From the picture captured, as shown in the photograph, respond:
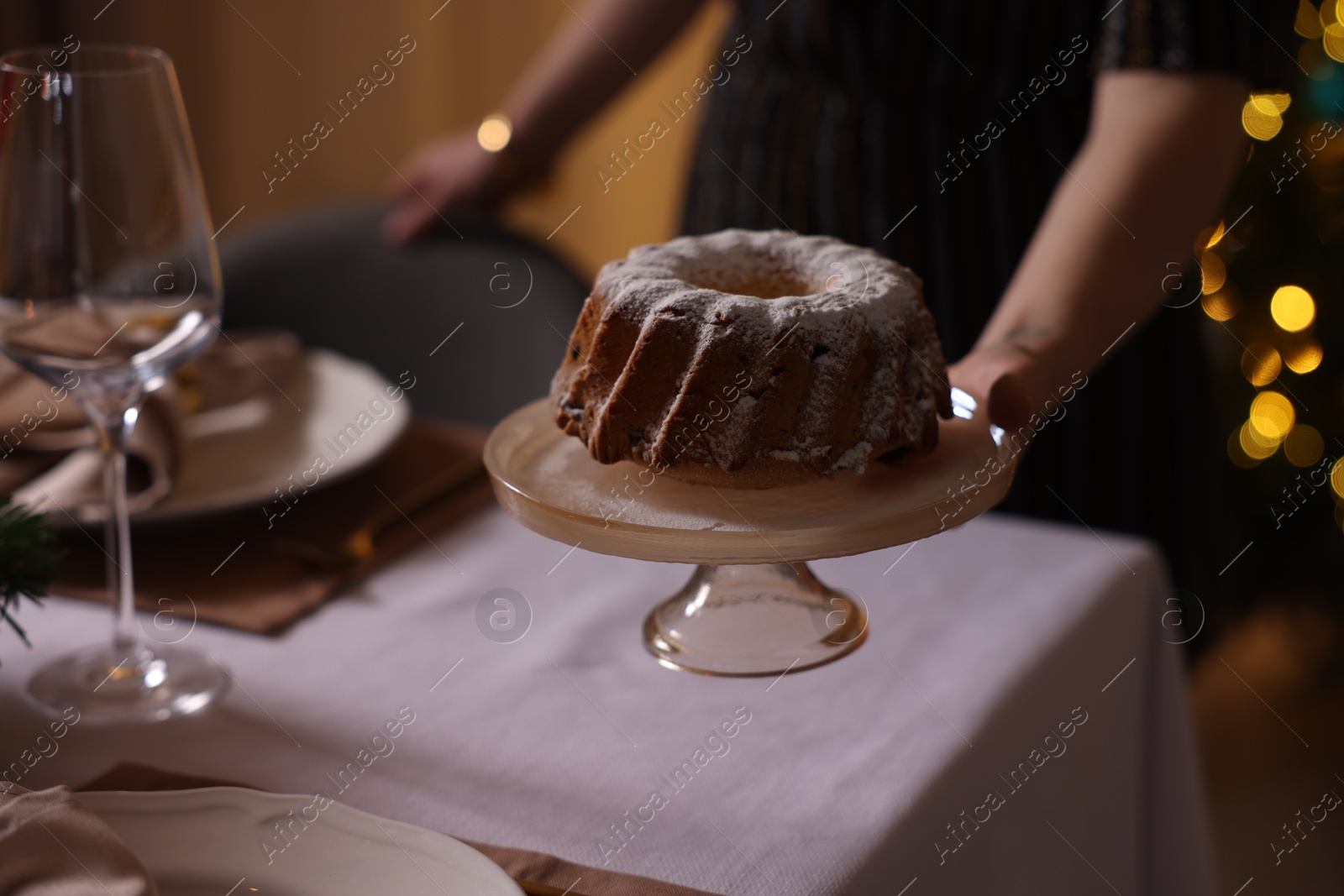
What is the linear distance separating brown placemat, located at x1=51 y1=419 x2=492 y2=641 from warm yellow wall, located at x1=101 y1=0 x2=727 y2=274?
6.93 ft

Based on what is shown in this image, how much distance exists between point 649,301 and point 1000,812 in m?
0.37

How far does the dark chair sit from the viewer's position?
1.51 metres

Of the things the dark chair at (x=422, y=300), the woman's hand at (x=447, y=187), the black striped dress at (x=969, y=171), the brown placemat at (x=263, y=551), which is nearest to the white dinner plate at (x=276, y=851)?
the brown placemat at (x=263, y=551)

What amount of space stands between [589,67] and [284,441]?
79 cm

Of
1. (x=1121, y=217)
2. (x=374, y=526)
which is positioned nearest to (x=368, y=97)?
(x=374, y=526)

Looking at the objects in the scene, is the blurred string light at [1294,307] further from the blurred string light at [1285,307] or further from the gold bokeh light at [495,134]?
the gold bokeh light at [495,134]

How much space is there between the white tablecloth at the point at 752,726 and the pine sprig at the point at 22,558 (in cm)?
8

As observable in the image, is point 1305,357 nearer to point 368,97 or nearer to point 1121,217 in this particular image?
point 1121,217

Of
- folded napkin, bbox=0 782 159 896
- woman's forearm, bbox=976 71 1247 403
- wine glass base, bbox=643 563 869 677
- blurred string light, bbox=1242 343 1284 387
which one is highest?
woman's forearm, bbox=976 71 1247 403

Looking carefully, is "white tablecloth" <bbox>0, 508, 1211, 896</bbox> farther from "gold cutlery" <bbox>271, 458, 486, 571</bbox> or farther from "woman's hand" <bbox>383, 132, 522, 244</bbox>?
"woman's hand" <bbox>383, 132, 522, 244</bbox>

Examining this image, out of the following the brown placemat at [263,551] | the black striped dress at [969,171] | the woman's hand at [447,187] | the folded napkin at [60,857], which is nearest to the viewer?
the folded napkin at [60,857]

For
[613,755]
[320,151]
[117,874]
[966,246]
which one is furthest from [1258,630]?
[320,151]

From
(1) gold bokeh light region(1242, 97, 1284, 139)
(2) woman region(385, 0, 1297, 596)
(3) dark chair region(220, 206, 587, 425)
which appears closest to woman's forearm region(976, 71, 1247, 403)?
(2) woman region(385, 0, 1297, 596)

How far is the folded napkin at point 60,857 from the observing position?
0.47 meters
